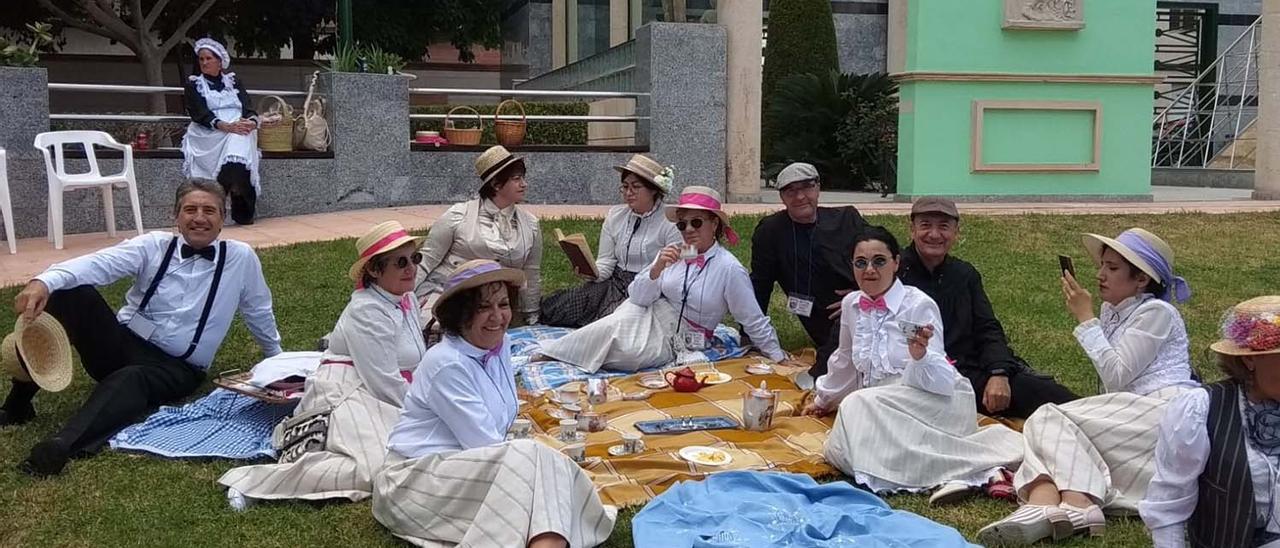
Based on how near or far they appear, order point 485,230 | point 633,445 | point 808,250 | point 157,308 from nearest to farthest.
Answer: point 633,445, point 157,308, point 808,250, point 485,230

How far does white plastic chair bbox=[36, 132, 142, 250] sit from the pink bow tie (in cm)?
728

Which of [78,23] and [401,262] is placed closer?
[401,262]

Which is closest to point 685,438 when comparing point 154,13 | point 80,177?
point 80,177

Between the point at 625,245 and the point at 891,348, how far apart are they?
2729mm

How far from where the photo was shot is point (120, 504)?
4.62 meters

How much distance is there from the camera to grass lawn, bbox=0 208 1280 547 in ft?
14.4

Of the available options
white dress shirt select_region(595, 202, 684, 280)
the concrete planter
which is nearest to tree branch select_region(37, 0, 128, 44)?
the concrete planter

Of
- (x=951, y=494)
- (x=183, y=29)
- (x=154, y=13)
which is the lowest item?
(x=951, y=494)

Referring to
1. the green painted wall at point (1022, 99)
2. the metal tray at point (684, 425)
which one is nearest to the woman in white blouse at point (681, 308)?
the metal tray at point (684, 425)

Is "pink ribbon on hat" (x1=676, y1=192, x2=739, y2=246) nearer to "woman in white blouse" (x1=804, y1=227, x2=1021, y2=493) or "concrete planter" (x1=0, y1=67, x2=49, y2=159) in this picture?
"woman in white blouse" (x1=804, y1=227, x2=1021, y2=493)

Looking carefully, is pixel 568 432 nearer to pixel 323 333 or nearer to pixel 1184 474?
pixel 1184 474

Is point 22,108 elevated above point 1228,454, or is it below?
above

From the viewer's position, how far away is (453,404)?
13.5ft

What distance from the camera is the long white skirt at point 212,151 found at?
11.4 metres
